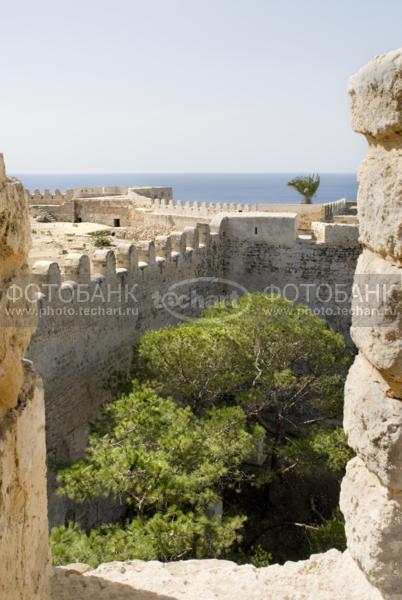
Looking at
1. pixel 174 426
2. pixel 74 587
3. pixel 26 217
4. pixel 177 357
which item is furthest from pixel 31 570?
pixel 177 357

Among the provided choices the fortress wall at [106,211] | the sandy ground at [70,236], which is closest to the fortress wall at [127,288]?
the sandy ground at [70,236]

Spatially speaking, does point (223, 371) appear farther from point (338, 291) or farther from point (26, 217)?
point (26, 217)

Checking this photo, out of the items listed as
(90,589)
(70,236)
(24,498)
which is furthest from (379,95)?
(70,236)

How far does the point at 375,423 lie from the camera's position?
3.30 m

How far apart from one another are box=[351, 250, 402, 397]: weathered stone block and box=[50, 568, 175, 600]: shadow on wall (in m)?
2.34

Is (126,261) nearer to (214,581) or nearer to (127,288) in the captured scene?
(127,288)

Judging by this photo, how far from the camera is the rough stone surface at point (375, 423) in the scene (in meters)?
3.21

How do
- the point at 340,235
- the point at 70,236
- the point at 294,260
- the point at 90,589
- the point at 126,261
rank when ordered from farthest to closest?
1. the point at 70,236
2. the point at 294,260
3. the point at 340,235
4. the point at 126,261
5. the point at 90,589

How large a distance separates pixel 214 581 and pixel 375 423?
208 centimetres

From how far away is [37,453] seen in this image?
335cm

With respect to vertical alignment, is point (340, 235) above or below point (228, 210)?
below

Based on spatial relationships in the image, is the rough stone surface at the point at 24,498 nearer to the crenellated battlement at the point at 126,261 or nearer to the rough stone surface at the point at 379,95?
the rough stone surface at the point at 379,95

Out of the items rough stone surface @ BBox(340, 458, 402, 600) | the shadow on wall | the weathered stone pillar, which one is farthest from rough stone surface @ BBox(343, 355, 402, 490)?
the shadow on wall

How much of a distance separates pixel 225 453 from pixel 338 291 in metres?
8.22
